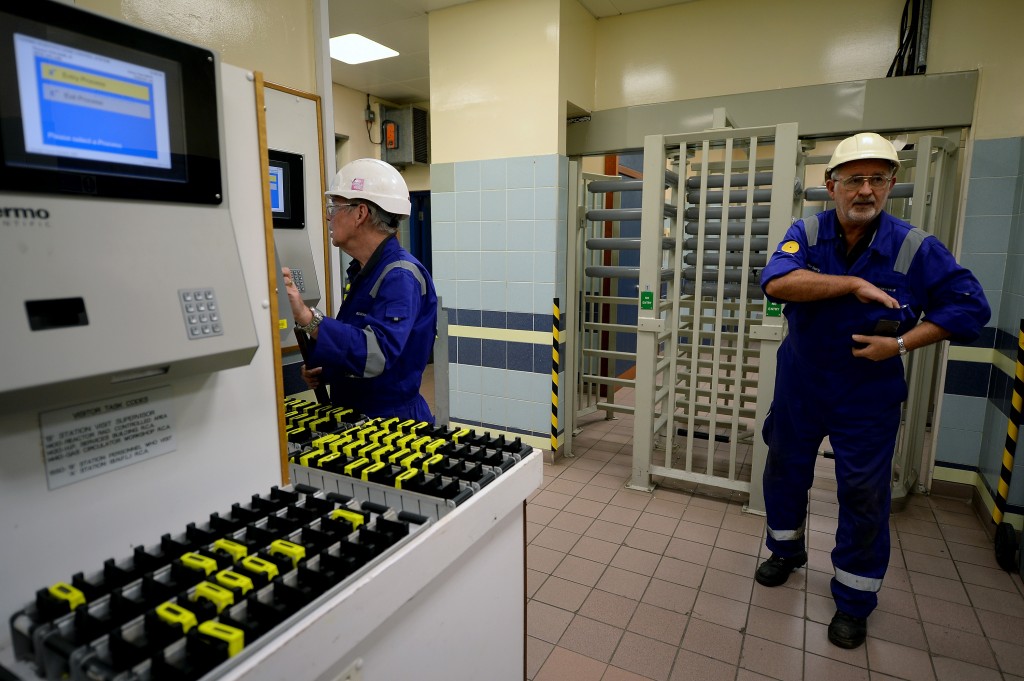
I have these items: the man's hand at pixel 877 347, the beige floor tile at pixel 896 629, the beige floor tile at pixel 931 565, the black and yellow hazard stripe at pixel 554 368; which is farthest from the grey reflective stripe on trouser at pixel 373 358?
the beige floor tile at pixel 931 565

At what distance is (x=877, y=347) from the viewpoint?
2.26 meters

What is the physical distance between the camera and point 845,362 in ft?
7.87

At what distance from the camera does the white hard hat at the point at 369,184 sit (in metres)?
2.15

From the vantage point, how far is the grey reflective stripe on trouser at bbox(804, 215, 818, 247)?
8.37 feet

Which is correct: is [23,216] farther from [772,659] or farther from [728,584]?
[728,584]

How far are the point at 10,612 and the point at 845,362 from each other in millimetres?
2706

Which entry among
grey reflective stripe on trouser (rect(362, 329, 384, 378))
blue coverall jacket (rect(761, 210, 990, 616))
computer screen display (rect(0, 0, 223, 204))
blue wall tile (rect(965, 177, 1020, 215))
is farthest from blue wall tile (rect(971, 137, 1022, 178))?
computer screen display (rect(0, 0, 223, 204))

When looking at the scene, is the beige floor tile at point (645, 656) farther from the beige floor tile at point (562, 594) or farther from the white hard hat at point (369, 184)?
the white hard hat at point (369, 184)

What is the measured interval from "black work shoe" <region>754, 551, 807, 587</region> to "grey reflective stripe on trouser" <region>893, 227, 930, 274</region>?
1527mm

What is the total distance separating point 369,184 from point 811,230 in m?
1.96

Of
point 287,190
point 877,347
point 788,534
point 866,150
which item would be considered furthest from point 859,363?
point 287,190

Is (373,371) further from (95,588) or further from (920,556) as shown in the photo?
(920,556)

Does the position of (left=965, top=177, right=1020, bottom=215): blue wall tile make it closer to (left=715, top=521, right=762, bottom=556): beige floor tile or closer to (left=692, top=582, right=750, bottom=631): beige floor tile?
(left=715, top=521, right=762, bottom=556): beige floor tile

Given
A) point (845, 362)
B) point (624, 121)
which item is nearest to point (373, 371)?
point (845, 362)
